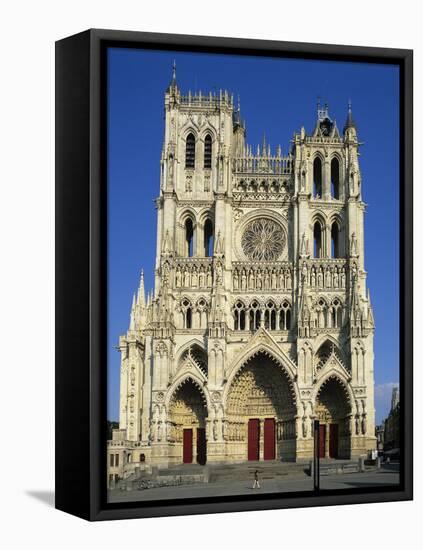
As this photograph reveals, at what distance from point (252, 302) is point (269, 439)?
1657 millimetres

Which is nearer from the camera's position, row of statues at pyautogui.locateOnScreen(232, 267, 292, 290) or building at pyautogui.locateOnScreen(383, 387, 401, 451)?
building at pyautogui.locateOnScreen(383, 387, 401, 451)

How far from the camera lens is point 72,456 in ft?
50.0

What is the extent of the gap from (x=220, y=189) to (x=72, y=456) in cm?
428

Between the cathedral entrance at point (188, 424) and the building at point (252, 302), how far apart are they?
0.02 metres

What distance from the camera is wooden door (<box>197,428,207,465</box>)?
16703mm

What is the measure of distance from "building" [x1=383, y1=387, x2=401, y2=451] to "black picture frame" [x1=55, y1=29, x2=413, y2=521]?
103 centimetres

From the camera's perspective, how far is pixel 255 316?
1752cm

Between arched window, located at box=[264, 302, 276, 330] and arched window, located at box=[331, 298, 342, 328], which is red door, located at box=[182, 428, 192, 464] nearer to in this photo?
arched window, located at box=[264, 302, 276, 330]

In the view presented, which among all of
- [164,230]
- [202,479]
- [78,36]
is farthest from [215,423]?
[78,36]

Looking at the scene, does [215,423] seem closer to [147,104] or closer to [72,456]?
[72,456]

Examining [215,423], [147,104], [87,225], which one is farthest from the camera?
[215,423]

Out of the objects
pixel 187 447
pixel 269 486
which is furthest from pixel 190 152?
pixel 269 486

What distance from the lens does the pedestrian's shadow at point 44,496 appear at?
1601 centimetres

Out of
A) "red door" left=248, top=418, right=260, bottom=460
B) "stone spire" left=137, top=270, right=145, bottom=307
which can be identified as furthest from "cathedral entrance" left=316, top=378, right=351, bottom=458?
"stone spire" left=137, top=270, right=145, bottom=307
